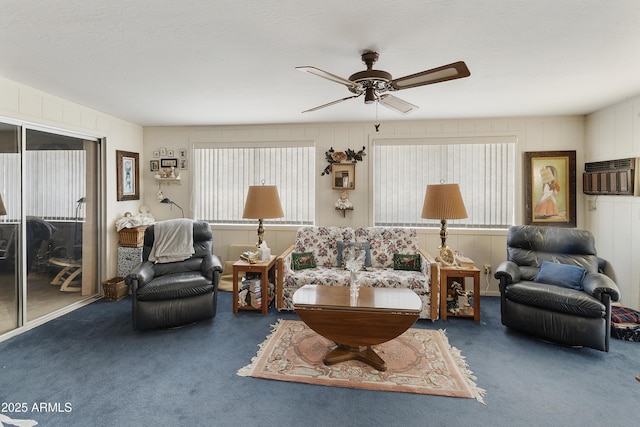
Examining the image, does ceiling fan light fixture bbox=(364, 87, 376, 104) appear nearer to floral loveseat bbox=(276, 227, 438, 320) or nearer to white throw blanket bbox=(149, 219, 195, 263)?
floral loveseat bbox=(276, 227, 438, 320)

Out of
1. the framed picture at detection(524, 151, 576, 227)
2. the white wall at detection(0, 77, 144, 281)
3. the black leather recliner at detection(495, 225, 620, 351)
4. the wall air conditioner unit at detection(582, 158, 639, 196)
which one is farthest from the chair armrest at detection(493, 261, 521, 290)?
the white wall at detection(0, 77, 144, 281)

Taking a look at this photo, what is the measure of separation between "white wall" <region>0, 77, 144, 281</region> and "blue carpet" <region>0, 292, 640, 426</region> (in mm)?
1563

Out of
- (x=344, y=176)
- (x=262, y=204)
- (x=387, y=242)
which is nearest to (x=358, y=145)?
(x=344, y=176)

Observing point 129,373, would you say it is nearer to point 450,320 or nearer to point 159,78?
point 159,78

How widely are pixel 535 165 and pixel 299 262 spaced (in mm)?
3157

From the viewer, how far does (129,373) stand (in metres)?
2.30

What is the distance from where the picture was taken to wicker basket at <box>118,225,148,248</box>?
161 inches

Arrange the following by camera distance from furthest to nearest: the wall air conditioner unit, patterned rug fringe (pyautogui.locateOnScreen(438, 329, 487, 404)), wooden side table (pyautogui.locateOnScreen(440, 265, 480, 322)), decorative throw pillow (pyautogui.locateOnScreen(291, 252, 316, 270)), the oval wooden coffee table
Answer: decorative throw pillow (pyautogui.locateOnScreen(291, 252, 316, 270)) → wooden side table (pyautogui.locateOnScreen(440, 265, 480, 322)) → the wall air conditioner unit → the oval wooden coffee table → patterned rug fringe (pyautogui.locateOnScreen(438, 329, 487, 404))

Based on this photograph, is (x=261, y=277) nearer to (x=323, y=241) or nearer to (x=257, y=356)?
(x=323, y=241)

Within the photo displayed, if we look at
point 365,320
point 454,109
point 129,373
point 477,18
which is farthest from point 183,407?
point 454,109

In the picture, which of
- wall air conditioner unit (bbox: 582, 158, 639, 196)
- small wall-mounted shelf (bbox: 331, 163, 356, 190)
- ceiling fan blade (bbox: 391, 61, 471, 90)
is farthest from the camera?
small wall-mounted shelf (bbox: 331, 163, 356, 190)

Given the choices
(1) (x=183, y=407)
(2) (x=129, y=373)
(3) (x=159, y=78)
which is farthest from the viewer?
(3) (x=159, y=78)

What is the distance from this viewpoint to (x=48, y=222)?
10.9 feet

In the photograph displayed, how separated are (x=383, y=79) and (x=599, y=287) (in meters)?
2.45
